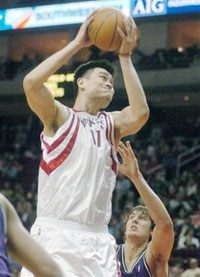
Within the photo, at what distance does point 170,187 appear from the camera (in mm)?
14984

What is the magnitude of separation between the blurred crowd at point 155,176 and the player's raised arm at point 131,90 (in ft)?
19.7

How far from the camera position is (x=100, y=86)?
429 cm

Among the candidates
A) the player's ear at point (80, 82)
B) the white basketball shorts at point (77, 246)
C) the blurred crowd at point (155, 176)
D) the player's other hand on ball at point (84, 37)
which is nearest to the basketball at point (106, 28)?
the player's other hand on ball at point (84, 37)

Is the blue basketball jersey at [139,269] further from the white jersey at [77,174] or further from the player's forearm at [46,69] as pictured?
the player's forearm at [46,69]

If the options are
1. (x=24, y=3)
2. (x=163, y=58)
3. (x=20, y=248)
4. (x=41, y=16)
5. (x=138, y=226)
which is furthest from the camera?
(x=163, y=58)

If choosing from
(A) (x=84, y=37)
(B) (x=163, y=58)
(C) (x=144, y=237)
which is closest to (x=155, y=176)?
(B) (x=163, y=58)

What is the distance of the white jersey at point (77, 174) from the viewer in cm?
395

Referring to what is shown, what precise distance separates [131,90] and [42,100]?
535 millimetres

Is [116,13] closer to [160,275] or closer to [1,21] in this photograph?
[160,275]

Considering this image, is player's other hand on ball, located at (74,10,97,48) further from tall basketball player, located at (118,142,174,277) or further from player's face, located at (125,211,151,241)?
player's face, located at (125,211,151,241)

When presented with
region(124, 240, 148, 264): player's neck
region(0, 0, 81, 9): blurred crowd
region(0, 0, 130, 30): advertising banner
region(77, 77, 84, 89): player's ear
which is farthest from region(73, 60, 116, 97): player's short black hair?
region(0, 0, 81, 9): blurred crowd

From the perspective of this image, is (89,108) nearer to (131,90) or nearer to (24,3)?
(131,90)

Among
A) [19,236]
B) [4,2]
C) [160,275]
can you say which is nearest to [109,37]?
[160,275]

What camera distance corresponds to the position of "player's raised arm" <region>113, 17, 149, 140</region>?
417 centimetres
